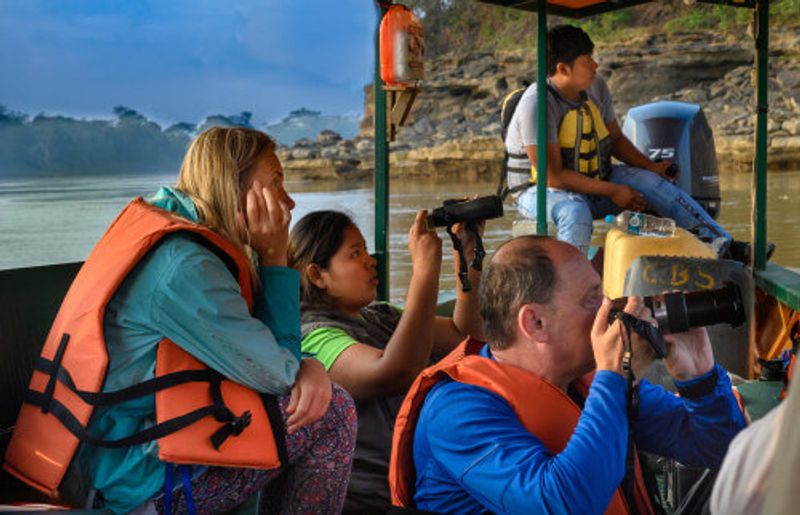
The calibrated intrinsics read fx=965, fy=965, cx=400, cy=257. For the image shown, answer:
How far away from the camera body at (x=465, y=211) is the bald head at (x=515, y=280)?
92 cm

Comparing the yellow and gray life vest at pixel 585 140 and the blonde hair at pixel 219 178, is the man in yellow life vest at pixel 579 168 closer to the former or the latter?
the yellow and gray life vest at pixel 585 140

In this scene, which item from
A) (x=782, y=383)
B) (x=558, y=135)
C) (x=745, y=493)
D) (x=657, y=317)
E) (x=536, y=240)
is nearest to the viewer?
(x=745, y=493)

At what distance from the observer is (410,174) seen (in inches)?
1036

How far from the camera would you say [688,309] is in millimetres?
1492

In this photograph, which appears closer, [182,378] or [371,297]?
[182,378]

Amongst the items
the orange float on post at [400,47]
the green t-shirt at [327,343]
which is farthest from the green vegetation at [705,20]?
the green t-shirt at [327,343]

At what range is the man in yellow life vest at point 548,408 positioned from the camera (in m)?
1.40

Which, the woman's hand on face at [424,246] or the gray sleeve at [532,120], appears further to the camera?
the gray sleeve at [532,120]

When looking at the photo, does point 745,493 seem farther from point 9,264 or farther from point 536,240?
point 9,264

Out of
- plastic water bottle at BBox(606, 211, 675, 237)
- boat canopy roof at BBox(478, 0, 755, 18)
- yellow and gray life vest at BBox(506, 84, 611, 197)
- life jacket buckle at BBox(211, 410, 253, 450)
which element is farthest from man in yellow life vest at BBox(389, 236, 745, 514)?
boat canopy roof at BBox(478, 0, 755, 18)

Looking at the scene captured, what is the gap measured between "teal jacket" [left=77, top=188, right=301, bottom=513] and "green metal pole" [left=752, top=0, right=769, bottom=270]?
2.80 metres

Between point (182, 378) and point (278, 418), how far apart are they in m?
0.23

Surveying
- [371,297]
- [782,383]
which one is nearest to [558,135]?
[782,383]

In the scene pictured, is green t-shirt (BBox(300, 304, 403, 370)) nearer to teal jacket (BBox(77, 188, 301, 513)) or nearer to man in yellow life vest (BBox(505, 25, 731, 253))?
teal jacket (BBox(77, 188, 301, 513))
